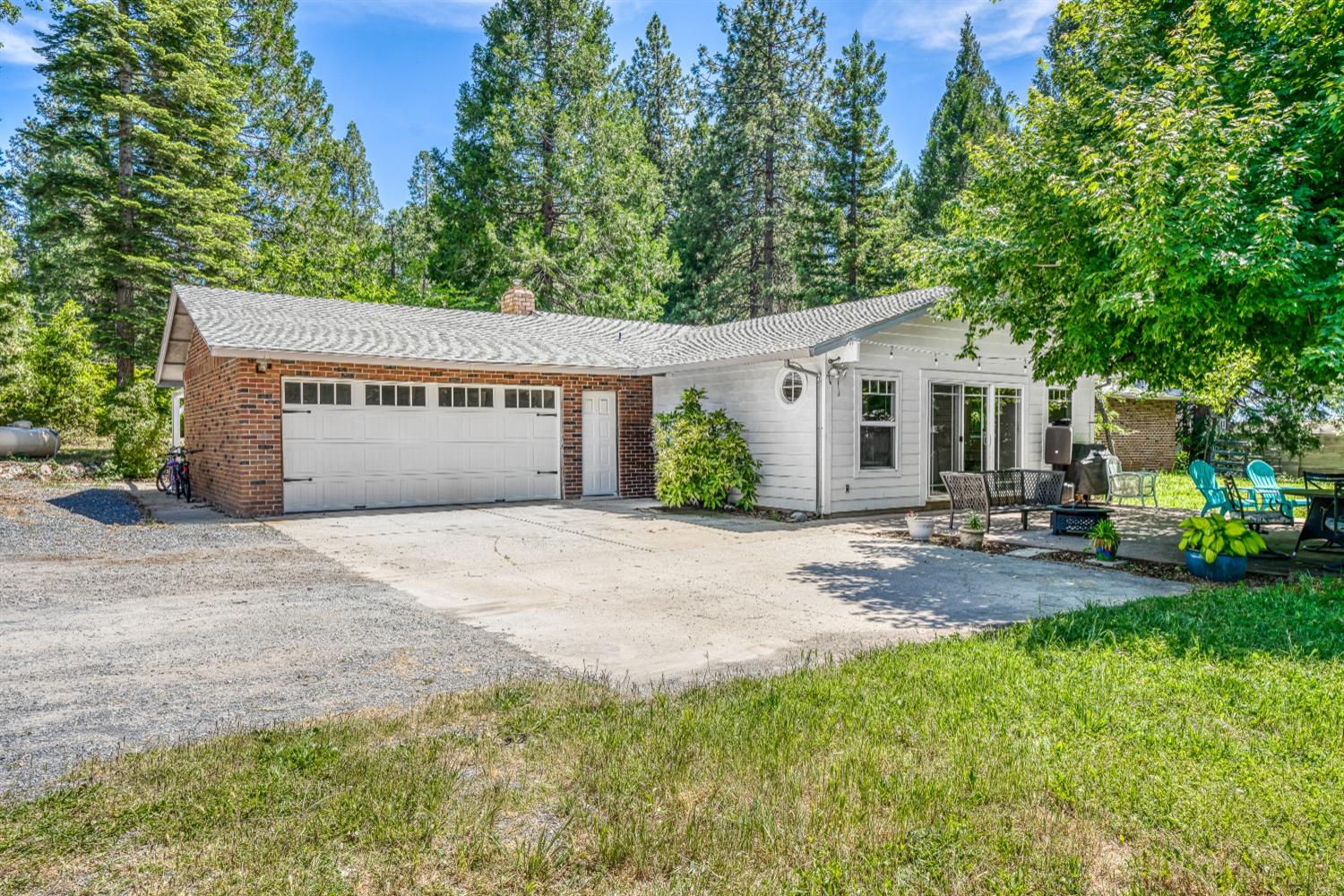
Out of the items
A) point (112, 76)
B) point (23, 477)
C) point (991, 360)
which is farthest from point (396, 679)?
point (112, 76)

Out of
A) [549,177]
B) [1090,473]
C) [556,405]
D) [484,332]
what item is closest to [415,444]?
[556,405]

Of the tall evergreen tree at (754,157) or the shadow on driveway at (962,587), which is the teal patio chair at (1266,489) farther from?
the tall evergreen tree at (754,157)

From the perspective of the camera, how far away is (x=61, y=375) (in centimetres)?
2325

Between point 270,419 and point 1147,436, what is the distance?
23087mm

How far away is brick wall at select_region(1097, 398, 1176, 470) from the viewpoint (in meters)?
23.0

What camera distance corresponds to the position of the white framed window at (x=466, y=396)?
13.9 metres

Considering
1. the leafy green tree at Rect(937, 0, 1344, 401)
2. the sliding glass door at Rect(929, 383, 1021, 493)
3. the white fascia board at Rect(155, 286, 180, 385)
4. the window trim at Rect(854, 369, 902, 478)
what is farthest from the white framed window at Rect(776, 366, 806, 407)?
the white fascia board at Rect(155, 286, 180, 385)

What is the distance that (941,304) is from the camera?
10500 millimetres

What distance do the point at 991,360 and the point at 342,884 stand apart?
1368 cm

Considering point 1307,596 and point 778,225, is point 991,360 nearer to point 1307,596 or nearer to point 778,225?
point 1307,596

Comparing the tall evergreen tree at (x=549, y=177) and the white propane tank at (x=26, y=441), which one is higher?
the tall evergreen tree at (x=549, y=177)

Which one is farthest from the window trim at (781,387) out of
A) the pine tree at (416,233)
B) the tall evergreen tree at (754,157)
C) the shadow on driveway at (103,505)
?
the pine tree at (416,233)

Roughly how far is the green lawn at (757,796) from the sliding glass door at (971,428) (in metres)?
9.42

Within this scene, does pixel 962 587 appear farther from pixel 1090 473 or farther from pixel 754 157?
pixel 754 157
